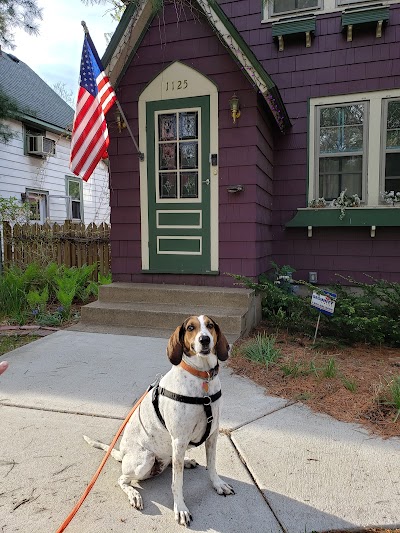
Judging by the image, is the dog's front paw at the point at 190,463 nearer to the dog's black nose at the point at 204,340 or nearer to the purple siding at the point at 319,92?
the dog's black nose at the point at 204,340

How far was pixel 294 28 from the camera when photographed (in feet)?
19.2

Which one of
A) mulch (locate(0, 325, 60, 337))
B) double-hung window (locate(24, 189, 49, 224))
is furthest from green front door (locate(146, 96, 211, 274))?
Answer: double-hung window (locate(24, 189, 49, 224))

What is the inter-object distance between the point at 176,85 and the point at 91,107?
4.12 ft

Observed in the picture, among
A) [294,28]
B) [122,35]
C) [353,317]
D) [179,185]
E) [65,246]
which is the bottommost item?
[353,317]

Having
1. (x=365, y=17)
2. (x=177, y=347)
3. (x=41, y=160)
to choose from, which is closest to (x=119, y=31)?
(x=365, y=17)

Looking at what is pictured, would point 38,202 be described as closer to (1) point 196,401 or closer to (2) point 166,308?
(2) point 166,308

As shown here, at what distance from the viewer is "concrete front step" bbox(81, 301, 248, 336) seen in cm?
444

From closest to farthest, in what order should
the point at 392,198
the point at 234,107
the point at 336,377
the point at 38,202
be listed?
the point at 336,377 → the point at 234,107 → the point at 392,198 → the point at 38,202

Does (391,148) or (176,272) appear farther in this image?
(391,148)

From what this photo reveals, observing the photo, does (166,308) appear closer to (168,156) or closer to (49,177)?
(168,156)

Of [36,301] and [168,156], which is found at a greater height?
[168,156]

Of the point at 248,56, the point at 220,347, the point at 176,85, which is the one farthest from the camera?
the point at 176,85

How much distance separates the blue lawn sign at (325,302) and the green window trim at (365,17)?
13.4 ft

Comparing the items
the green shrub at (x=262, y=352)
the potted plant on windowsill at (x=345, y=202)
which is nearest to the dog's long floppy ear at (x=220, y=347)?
the green shrub at (x=262, y=352)
